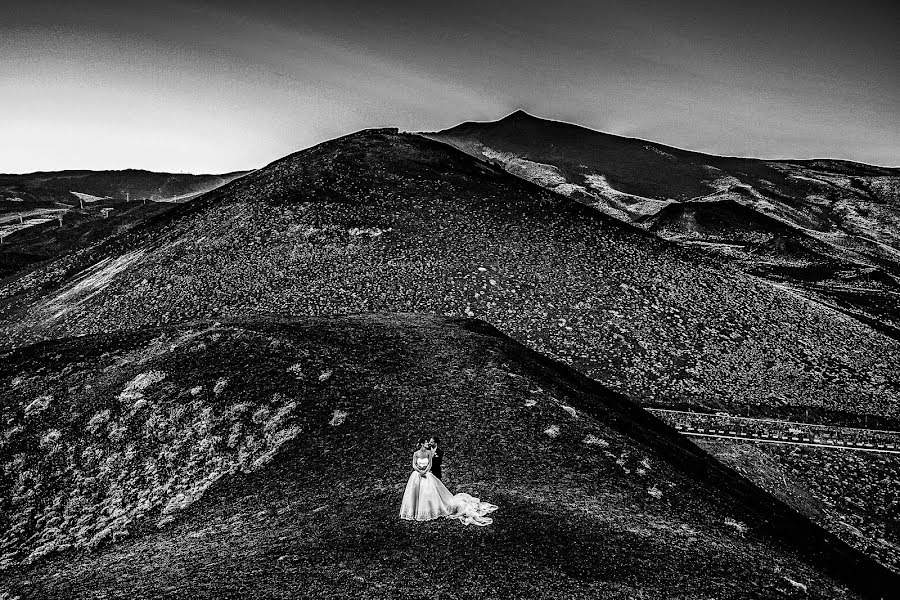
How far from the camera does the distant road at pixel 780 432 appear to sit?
107ft

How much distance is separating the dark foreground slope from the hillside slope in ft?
43.4

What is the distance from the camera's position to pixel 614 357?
4138 cm

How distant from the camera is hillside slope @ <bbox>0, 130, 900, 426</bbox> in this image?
135ft

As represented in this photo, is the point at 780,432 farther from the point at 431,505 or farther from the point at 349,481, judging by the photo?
the point at 431,505

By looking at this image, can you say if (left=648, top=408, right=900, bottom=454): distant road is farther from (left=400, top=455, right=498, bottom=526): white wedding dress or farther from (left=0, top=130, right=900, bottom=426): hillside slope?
(left=400, top=455, right=498, bottom=526): white wedding dress

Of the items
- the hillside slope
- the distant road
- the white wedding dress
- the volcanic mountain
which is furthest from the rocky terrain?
the volcanic mountain

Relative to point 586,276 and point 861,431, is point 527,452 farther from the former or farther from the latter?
point 586,276

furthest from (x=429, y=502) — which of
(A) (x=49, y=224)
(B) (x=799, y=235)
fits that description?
(A) (x=49, y=224)

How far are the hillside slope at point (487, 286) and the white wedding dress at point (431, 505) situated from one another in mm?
23962

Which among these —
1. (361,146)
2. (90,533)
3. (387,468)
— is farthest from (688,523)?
(361,146)

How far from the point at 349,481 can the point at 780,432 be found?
2516 cm

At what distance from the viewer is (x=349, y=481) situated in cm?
1892

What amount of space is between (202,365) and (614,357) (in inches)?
1004

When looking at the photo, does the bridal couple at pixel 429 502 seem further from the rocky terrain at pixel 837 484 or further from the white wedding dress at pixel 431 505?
the rocky terrain at pixel 837 484
